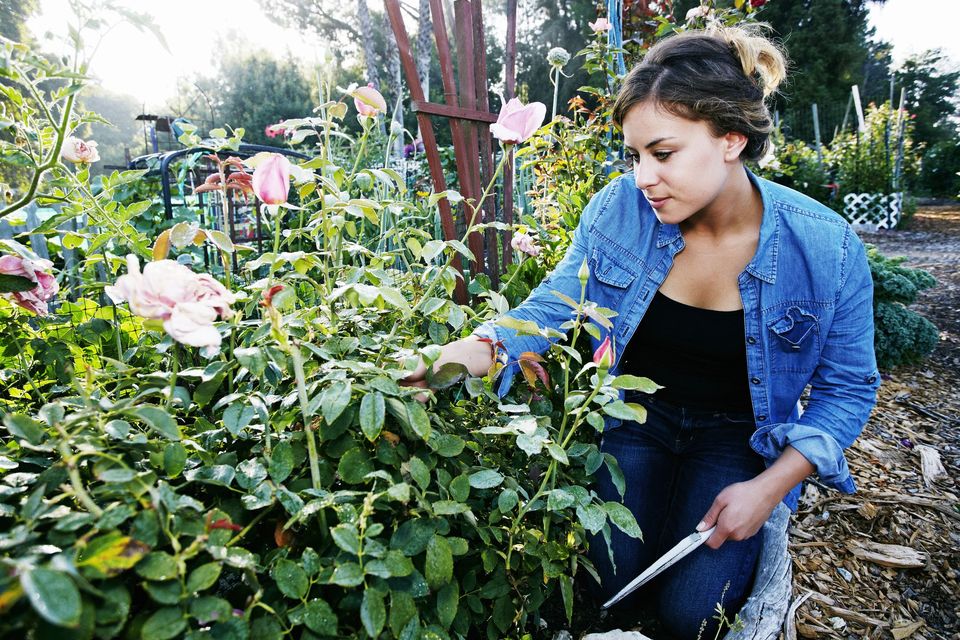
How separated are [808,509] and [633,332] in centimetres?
97

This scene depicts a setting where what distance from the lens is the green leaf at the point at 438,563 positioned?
663mm

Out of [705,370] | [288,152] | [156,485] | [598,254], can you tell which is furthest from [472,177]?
[288,152]

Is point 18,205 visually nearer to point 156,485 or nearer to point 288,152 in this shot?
point 156,485

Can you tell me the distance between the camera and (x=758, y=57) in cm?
131

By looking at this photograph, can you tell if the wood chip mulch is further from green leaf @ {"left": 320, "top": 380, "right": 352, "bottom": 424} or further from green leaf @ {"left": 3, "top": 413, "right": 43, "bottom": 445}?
green leaf @ {"left": 3, "top": 413, "right": 43, "bottom": 445}

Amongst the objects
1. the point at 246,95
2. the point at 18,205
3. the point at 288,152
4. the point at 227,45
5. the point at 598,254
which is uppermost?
the point at 227,45

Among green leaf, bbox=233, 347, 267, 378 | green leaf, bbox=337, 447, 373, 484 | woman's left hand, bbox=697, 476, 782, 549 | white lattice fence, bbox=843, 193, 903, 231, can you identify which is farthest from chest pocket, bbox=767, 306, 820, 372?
white lattice fence, bbox=843, 193, 903, 231

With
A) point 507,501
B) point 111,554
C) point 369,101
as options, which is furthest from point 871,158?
point 111,554

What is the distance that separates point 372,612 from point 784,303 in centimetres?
118

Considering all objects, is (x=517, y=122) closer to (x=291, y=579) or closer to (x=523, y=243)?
(x=523, y=243)

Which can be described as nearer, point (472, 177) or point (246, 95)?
point (472, 177)

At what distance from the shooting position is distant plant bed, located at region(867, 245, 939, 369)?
2832 mm

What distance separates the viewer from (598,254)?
1.48m

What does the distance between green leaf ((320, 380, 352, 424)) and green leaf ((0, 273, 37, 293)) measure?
1.69 ft
